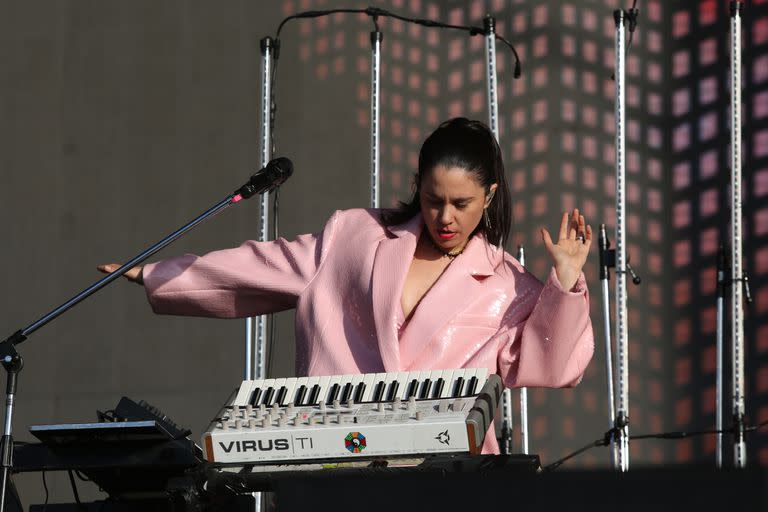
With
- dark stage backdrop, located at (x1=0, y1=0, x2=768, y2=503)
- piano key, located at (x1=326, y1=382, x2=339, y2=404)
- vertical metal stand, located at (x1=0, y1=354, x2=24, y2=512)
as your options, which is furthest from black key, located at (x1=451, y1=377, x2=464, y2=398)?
dark stage backdrop, located at (x1=0, y1=0, x2=768, y2=503)

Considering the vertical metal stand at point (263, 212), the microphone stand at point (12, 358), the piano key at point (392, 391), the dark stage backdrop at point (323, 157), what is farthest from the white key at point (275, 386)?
the dark stage backdrop at point (323, 157)

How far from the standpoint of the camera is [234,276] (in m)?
3.08

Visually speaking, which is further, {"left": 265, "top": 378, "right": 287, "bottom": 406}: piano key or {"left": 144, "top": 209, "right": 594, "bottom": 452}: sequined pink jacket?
{"left": 144, "top": 209, "right": 594, "bottom": 452}: sequined pink jacket

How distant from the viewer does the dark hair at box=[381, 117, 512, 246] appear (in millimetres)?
2879

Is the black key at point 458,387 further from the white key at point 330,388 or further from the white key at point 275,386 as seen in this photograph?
the white key at point 275,386

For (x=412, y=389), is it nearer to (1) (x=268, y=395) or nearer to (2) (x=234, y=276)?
(1) (x=268, y=395)

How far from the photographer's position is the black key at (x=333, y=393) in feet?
7.86

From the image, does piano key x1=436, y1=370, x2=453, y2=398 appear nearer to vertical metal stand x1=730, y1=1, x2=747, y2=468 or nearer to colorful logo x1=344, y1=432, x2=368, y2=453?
colorful logo x1=344, y1=432, x2=368, y2=453

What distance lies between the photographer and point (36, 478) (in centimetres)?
599

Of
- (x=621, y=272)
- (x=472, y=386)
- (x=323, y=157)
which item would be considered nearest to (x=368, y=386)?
(x=472, y=386)

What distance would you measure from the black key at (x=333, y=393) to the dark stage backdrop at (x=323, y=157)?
3.13 metres

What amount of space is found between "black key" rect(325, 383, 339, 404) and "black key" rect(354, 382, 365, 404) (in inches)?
1.7

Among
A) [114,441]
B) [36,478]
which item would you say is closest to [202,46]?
[36,478]

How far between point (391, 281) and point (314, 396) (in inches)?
21.3
